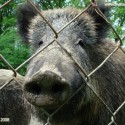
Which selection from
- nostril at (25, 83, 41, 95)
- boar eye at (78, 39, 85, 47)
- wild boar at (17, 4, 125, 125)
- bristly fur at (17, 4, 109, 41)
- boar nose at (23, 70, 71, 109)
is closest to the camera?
boar nose at (23, 70, 71, 109)

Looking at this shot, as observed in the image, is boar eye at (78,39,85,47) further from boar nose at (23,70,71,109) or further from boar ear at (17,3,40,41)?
boar nose at (23,70,71,109)

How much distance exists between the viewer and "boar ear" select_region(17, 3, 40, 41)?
4.08m

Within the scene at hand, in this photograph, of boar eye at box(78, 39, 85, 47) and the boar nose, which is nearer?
the boar nose

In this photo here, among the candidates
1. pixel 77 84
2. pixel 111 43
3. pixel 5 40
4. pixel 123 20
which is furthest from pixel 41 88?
pixel 123 20

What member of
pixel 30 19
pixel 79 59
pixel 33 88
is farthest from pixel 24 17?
pixel 33 88

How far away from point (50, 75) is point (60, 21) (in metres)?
1.44

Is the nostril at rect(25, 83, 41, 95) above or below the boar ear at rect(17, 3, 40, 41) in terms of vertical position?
above

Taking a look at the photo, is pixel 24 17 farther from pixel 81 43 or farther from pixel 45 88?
pixel 45 88

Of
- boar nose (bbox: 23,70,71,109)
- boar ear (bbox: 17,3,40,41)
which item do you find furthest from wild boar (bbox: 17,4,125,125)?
boar nose (bbox: 23,70,71,109)

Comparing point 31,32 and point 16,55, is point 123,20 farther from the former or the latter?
point 31,32

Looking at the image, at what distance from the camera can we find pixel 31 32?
3.94m

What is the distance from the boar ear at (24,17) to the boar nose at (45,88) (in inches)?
69.2

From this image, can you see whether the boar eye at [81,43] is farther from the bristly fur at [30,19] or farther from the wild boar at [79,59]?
the bristly fur at [30,19]

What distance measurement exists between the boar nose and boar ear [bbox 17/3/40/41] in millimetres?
1758
